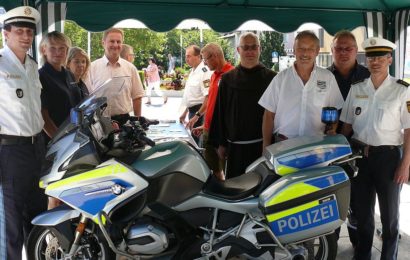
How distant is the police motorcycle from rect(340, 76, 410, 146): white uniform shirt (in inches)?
14.4

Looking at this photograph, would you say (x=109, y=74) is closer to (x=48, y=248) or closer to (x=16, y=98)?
(x=16, y=98)

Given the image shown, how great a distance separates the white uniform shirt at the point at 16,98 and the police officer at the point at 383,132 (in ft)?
7.25

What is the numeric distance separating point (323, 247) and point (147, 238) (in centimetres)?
119

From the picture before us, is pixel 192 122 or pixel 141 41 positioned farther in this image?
pixel 141 41

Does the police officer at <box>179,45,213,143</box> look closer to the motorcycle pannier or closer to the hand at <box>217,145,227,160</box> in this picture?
Result: the hand at <box>217,145,227,160</box>

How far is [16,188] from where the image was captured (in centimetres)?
271

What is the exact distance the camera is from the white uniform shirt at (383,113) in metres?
2.77

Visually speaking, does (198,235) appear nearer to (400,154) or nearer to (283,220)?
(283,220)

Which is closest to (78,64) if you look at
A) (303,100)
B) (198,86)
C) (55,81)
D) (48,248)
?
(55,81)

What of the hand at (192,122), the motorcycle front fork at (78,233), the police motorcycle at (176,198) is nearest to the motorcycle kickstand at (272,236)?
the police motorcycle at (176,198)

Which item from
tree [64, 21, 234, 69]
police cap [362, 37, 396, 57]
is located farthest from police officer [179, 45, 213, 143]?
tree [64, 21, 234, 69]

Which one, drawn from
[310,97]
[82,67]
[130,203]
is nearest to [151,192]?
[130,203]

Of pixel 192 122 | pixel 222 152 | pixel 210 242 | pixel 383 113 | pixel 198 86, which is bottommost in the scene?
pixel 210 242

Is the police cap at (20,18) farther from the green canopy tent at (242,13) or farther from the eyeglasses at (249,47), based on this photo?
the eyeglasses at (249,47)
